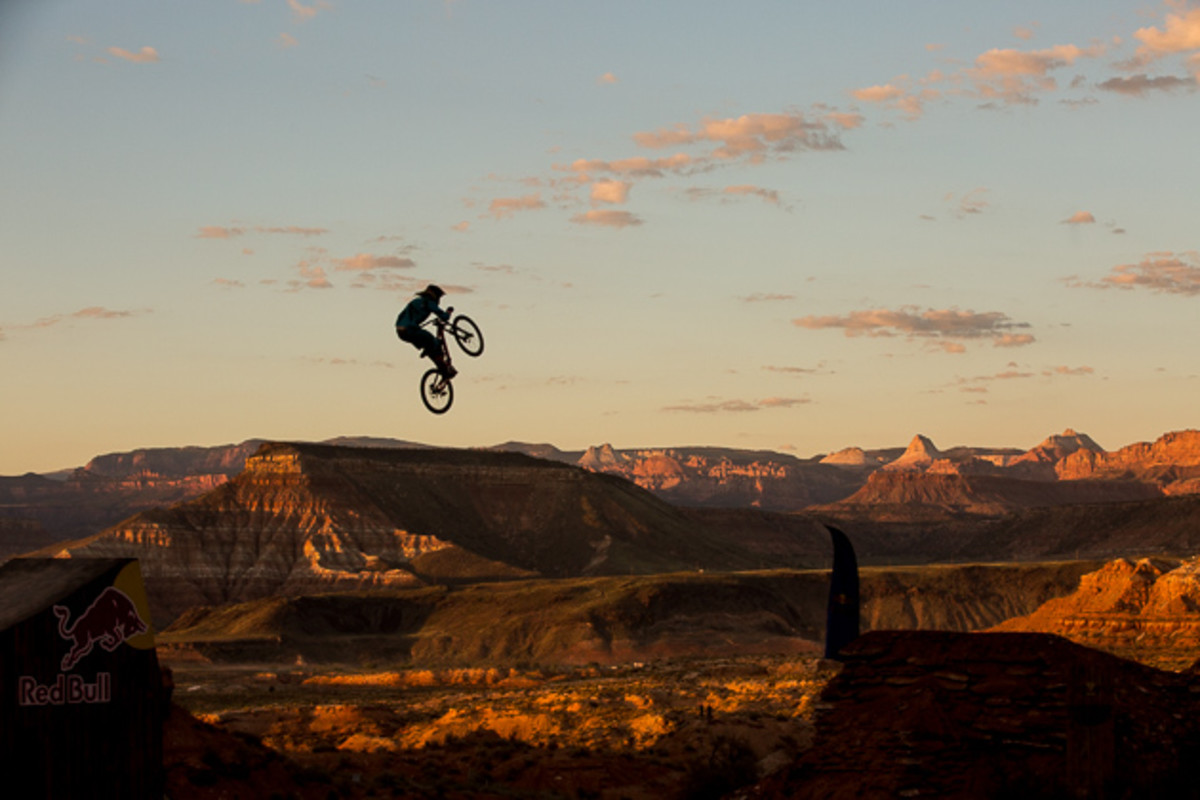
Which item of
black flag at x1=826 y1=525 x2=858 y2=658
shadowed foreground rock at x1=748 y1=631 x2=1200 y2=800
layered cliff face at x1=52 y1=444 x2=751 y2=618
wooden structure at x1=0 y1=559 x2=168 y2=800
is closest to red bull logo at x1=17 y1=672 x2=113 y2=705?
wooden structure at x1=0 y1=559 x2=168 y2=800

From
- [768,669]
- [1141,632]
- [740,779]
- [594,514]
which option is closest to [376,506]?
[594,514]

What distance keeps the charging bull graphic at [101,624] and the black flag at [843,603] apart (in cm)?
1337

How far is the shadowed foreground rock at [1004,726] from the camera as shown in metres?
20.0

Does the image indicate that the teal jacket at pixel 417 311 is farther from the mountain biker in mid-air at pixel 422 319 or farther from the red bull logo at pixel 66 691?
the red bull logo at pixel 66 691

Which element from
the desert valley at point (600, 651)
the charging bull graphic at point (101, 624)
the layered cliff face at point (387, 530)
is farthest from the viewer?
the layered cliff face at point (387, 530)

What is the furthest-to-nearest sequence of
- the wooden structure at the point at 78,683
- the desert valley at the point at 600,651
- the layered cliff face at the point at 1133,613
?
the layered cliff face at the point at 1133,613
the wooden structure at the point at 78,683
the desert valley at the point at 600,651

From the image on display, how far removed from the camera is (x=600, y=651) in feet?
380

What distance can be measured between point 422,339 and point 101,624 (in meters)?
10.1

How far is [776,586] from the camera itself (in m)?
136

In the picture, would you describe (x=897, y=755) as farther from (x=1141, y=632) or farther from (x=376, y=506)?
(x=376, y=506)

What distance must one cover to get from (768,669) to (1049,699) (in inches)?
2464

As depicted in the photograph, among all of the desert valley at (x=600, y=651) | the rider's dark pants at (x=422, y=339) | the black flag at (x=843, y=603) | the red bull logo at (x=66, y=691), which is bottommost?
the desert valley at (x=600, y=651)

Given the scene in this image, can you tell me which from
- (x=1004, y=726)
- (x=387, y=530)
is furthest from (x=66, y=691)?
(x=387, y=530)

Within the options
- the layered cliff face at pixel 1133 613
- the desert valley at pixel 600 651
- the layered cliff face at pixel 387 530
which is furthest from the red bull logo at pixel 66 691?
the layered cliff face at pixel 387 530
